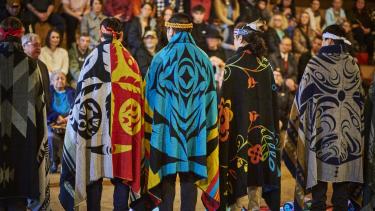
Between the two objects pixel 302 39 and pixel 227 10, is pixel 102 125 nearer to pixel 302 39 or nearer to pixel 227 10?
pixel 227 10

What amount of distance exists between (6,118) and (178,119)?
1.39 m

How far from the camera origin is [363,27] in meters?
14.1

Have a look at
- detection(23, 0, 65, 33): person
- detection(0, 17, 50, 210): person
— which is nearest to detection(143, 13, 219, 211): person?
detection(0, 17, 50, 210): person

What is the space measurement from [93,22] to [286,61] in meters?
3.23

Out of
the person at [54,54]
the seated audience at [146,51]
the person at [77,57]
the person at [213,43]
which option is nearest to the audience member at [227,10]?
the person at [213,43]

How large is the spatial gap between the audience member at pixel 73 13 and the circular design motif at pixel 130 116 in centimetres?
503

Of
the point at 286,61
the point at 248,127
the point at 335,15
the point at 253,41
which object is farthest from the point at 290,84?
the point at 248,127

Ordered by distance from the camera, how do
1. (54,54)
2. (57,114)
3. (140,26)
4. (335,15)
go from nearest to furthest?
1. (57,114)
2. (54,54)
3. (140,26)
4. (335,15)

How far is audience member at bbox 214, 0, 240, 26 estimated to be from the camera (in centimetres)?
1192

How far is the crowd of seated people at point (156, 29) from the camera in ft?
33.1

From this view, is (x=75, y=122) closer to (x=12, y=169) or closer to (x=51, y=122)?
(x=12, y=169)

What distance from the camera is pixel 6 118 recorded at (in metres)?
5.59

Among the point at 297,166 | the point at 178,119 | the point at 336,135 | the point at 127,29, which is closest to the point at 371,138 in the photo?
the point at 336,135

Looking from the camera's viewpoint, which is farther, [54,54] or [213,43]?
[213,43]
